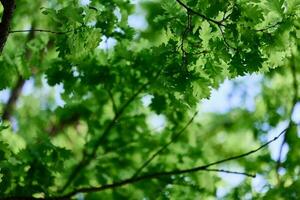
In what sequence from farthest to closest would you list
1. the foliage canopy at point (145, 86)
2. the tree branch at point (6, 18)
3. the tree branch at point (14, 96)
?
the tree branch at point (14, 96) < the foliage canopy at point (145, 86) < the tree branch at point (6, 18)

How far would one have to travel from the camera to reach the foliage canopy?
2.35 m

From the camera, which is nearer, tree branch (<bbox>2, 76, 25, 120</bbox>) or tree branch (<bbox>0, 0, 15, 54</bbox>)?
tree branch (<bbox>0, 0, 15, 54</bbox>)

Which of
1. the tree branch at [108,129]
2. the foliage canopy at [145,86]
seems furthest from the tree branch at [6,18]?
the tree branch at [108,129]

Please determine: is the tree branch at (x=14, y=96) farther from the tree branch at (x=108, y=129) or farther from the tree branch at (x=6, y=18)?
the tree branch at (x=6, y=18)

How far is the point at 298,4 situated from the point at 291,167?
251 cm

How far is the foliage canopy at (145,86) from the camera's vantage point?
2.35 m

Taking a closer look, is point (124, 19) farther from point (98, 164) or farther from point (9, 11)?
point (98, 164)

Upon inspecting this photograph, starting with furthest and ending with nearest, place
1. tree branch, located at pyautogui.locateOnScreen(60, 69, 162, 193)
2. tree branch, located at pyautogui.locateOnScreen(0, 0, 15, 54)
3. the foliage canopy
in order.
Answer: tree branch, located at pyautogui.locateOnScreen(60, 69, 162, 193), the foliage canopy, tree branch, located at pyautogui.locateOnScreen(0, 0, 15, 54)

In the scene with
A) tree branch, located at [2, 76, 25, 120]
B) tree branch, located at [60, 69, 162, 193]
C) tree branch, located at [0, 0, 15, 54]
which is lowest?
tree branch, located at [0, 0, 15, 54]

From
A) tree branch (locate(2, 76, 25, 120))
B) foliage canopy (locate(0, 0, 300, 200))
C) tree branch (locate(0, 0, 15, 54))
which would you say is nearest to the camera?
tree branch (locate(0, 0, 15, 54))

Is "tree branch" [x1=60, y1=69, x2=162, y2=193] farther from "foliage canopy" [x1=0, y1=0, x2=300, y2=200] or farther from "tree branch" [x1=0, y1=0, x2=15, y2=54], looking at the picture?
"tree branch" [x1=0, y1=0, x2=15, y2=54]

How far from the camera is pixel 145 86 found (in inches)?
145

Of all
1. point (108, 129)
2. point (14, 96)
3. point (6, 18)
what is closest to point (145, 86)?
point (108, 129)

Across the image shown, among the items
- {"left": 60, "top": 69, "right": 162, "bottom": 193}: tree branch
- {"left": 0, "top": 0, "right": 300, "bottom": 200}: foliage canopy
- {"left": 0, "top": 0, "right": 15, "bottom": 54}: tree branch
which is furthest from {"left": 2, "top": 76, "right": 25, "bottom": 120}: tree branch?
{"left": 0, "top": 0, "right": 15, "bottom": 54}: tree branch
